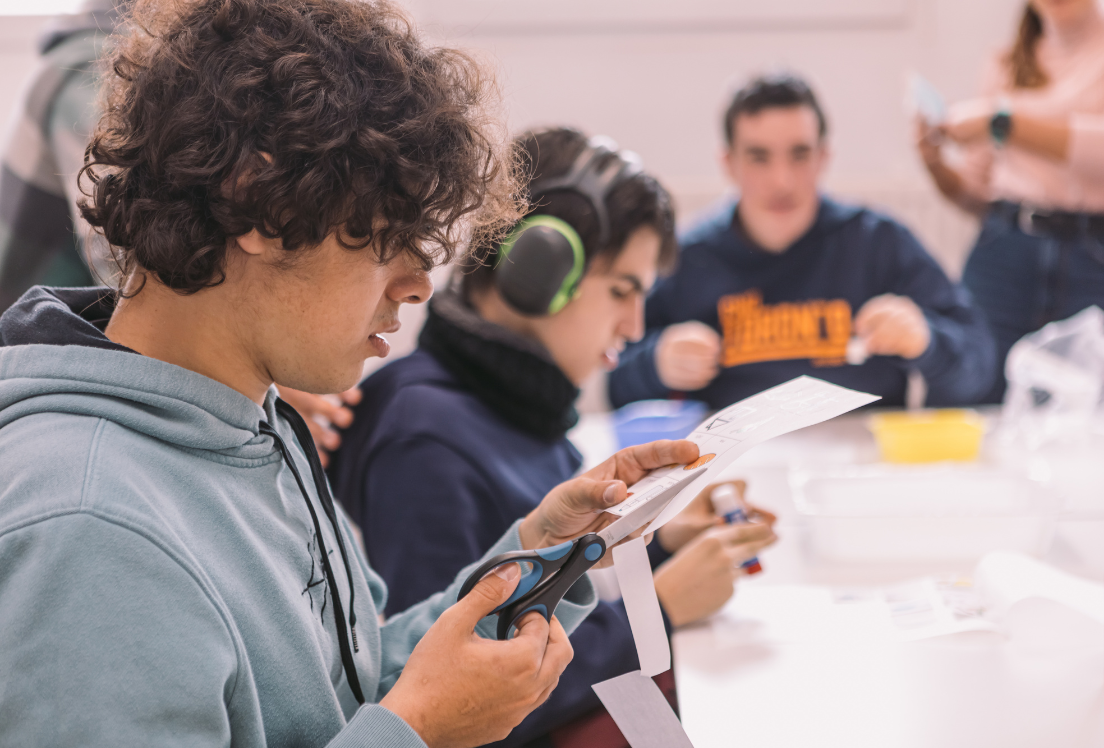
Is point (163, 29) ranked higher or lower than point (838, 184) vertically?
higher

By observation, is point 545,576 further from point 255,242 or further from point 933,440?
point 933,440

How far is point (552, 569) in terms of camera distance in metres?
0.60

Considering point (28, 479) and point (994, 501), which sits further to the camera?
point (994, 501)

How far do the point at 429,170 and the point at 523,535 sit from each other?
331 millimetres

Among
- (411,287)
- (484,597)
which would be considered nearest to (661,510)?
(484,597)

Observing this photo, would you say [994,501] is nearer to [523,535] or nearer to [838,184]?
[523,535]

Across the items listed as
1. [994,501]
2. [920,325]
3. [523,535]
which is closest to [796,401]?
[523,535]

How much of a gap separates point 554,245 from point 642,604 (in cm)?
50

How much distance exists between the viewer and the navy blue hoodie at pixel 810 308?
187 cm

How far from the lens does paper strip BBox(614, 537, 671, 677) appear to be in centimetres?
60

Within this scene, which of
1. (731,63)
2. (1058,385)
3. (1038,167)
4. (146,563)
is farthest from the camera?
(731,63)

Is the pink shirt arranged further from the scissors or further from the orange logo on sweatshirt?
the scissors

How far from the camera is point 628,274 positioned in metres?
1.12

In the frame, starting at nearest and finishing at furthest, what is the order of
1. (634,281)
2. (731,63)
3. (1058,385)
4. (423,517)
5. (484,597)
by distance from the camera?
1. (484,597)
2. (423,517)
3. (634,281)
4. (1058,385)
5. (731,63)
